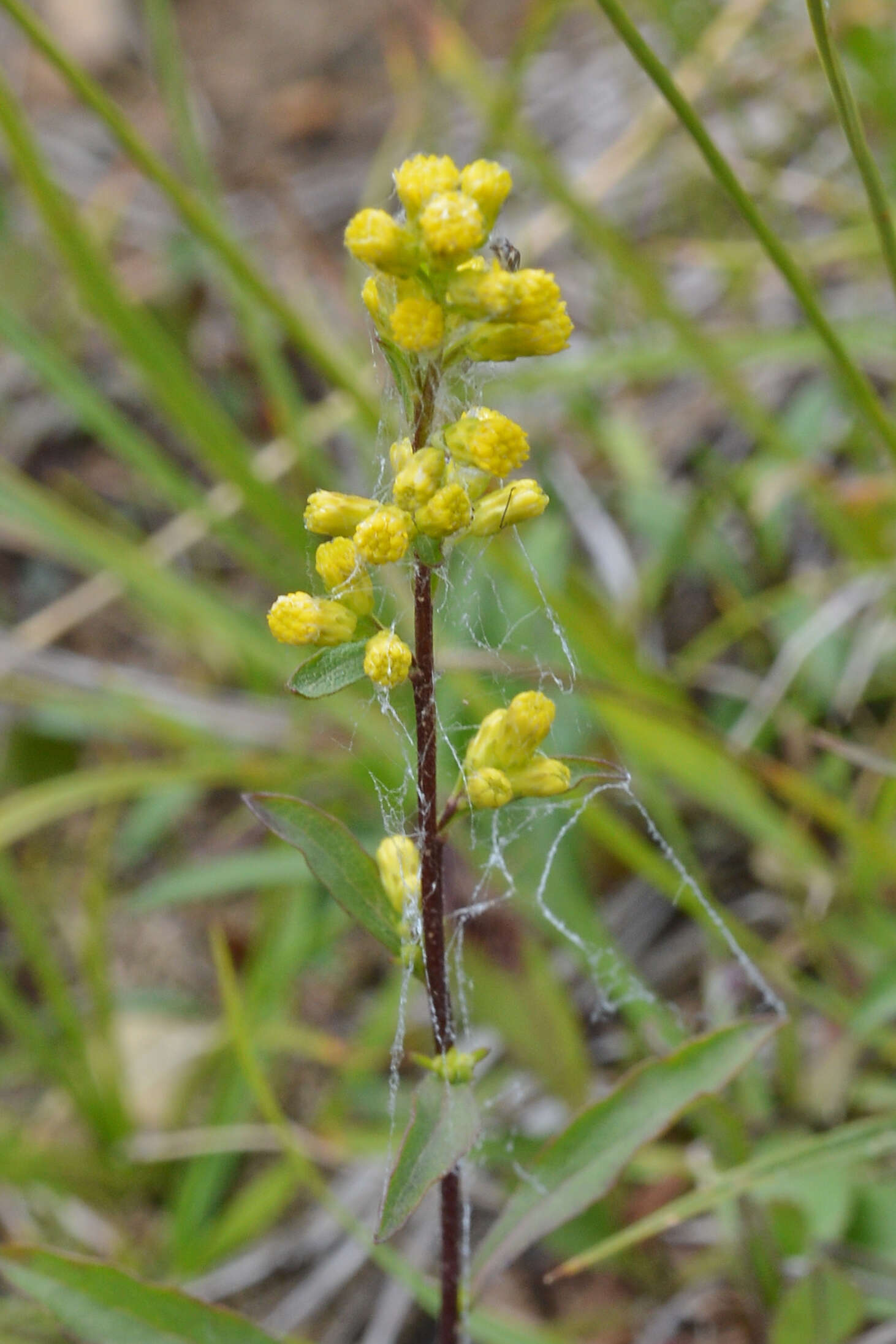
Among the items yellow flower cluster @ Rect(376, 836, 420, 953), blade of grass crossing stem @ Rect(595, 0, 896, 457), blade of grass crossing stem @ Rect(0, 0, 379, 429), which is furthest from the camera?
blade of grass crossing stem @ Rect(0, 0, 379, 429)

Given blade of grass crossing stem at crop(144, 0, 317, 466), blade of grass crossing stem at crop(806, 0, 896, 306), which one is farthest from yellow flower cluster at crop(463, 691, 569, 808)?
blade of grass crossing stem at crop(144, 0, 317, 466)

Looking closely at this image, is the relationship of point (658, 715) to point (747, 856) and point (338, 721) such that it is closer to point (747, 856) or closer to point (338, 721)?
point (747, 856)

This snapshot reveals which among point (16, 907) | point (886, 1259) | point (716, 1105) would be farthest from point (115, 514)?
point (886, 1259)

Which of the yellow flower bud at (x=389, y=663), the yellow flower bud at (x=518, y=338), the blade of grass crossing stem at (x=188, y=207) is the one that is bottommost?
the yellow flower bud at (x=389, y=663)

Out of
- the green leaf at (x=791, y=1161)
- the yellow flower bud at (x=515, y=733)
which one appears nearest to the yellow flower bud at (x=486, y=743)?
the yellow flower bud at (x=515, y=733)

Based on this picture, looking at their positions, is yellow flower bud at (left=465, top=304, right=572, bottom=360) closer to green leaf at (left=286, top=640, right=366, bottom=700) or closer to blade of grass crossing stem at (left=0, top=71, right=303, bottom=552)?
green leaf at (left=286, top=640, right=366, bottom=700)

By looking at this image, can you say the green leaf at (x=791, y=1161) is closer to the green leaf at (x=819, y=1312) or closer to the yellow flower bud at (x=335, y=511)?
the green leaf at (x=819, y=1312)

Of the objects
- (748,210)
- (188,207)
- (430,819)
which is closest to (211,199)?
(188,207)
